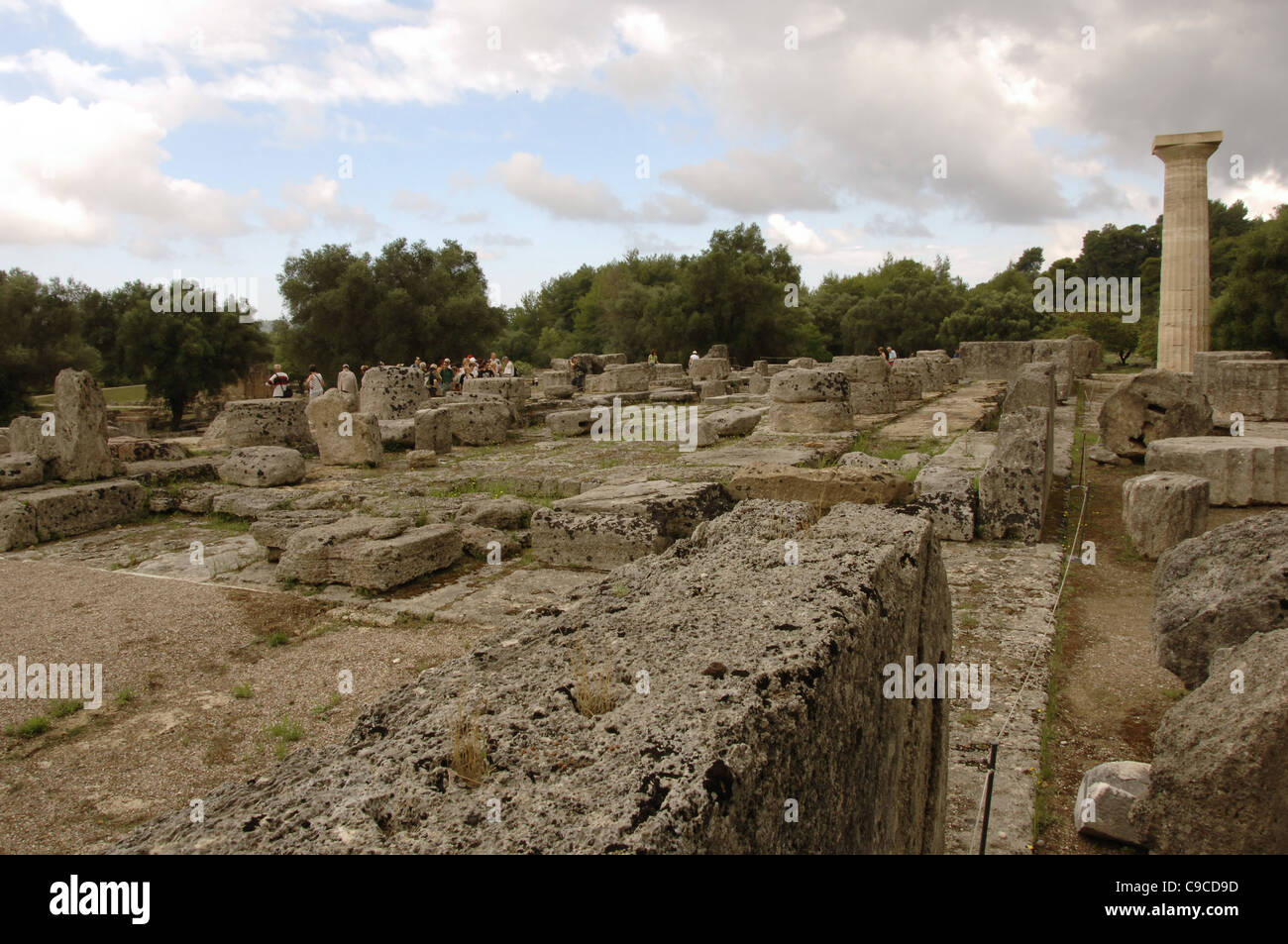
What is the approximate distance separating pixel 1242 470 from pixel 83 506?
1207 cm

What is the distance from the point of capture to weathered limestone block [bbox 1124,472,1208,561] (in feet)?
23.9

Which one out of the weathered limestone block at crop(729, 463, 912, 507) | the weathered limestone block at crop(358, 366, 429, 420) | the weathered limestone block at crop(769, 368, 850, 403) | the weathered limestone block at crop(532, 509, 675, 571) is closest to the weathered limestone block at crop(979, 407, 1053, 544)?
the weathered limestone block at crop(729, 463, 912, 507)

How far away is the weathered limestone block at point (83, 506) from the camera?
8.78 meters

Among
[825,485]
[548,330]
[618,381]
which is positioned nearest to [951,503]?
[825,485]

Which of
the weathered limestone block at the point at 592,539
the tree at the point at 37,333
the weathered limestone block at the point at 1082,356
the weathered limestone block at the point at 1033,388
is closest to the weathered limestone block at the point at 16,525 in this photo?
the weathered limestone block at the point at 592,539

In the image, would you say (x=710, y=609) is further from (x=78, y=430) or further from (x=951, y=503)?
(x=78, y=430)

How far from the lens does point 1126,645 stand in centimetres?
541

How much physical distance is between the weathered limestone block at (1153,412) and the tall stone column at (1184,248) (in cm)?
951

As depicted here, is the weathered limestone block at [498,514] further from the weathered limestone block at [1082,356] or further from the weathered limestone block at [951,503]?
the weathered limestone block at [1082,356]

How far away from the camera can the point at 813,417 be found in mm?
12695

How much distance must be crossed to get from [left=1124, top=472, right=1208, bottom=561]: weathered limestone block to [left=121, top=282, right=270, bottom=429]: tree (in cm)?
2433
